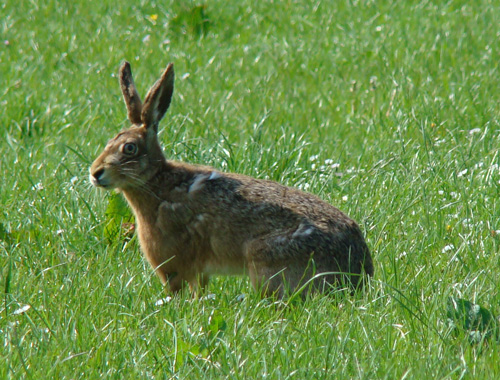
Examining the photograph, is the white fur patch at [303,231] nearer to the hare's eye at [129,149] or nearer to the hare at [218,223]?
the hare at [218,223]

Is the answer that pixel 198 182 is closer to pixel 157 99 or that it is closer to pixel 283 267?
pixel 157 99

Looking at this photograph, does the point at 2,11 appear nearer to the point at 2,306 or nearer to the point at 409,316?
the point at 2,306

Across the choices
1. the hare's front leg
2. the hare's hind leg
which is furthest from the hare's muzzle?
the hare's hind leg

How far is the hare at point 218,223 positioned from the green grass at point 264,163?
143mm

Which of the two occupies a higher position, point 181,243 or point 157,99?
point 157,99

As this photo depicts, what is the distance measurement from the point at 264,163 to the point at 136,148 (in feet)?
4.05

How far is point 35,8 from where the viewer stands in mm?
9523

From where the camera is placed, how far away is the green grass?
310 cm

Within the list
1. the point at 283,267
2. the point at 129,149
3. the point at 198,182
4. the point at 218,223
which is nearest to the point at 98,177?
the point at 129,149

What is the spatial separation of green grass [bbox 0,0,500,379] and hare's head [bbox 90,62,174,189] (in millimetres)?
355

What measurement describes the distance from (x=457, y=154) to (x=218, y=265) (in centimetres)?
195

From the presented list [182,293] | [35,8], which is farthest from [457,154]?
[35,8]

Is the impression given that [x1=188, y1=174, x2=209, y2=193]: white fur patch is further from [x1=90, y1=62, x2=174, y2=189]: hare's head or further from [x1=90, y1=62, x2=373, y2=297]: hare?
[x1=90, y1=62, x2=174, y2=189]: hare's head

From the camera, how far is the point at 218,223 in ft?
13.3
